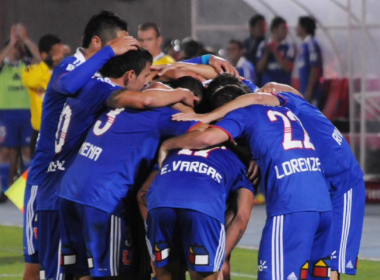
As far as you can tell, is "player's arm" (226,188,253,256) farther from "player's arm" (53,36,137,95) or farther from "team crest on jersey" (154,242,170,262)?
"player's arm" (53,36,137,95)

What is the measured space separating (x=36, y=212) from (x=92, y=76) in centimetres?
109

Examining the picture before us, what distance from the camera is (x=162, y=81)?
267 inches

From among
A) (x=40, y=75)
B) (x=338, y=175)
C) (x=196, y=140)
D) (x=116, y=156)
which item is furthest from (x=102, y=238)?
(x=40, y=75)

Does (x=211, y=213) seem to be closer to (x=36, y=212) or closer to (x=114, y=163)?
(x=114, y=163)

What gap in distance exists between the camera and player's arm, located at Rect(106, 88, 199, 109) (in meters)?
5.78

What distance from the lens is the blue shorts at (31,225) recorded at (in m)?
6.60

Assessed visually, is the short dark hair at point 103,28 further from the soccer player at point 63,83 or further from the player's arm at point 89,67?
the player's arm at point 89,67

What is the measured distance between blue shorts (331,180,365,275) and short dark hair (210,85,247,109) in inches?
44.1

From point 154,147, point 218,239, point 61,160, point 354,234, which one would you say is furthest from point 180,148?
point 354,234

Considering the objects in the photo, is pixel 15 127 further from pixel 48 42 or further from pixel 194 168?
pixel 194 168

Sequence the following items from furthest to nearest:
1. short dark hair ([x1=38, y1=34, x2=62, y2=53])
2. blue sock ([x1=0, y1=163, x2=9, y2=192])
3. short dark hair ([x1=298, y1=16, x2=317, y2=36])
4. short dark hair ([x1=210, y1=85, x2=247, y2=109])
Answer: blue sock ([x1=0, y1=163, x2=9, y2=192]) → short dark hair ([x1=298, y1=16, x2=317, y2=36]) → short dark hair ([x1=38, y1=34, x2=62, y2=53]) → short dark hair ([x1=210, y1=85, x2=247, y2=109])

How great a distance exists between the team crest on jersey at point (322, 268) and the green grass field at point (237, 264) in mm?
2865

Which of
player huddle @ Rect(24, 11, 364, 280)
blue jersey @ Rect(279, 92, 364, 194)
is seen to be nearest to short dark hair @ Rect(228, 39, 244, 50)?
blue jersey @ Rect(279, 92, 364, 194)

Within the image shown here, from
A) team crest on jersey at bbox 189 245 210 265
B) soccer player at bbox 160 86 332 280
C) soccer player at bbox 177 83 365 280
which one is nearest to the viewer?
team crest on jersey at bbox 189 245 210 265
